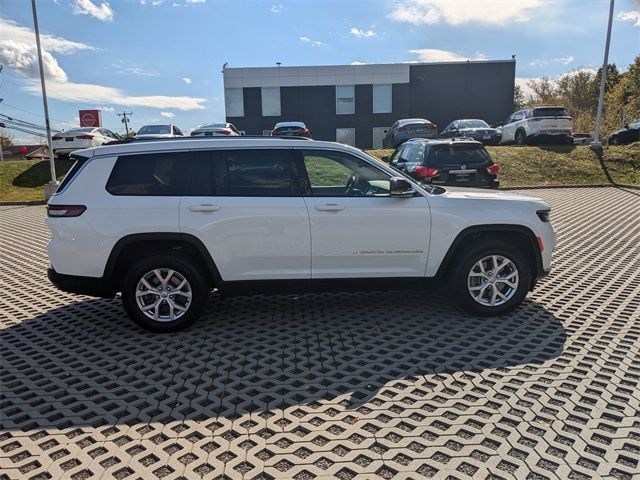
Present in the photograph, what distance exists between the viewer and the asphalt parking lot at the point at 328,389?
2.83 meters

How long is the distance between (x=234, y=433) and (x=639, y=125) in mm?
25791

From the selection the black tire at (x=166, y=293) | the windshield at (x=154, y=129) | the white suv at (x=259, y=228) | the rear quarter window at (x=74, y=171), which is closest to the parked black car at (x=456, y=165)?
the white suv at (x=259, y=228)

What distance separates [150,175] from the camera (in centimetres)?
465

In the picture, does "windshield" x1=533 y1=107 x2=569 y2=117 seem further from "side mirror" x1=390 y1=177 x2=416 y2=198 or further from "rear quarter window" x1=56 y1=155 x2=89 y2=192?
"rear quarter window" x1=56 y1=155 x2=89 y2=192

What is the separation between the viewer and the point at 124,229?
450 centimetres

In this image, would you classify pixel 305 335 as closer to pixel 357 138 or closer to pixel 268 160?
pixel 268 160

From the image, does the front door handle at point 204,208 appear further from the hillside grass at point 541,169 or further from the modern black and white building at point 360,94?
the modern black and white building at point 360,94

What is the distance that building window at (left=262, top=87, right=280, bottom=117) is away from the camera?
38.3m

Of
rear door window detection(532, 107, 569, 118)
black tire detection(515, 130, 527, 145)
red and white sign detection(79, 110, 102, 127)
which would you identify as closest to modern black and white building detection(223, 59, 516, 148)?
red and white sign detection(79, 110, 102, 127)

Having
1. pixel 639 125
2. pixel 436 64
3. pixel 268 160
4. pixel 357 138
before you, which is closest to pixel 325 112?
pixel 357 138

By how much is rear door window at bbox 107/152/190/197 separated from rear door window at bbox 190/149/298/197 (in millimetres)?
142

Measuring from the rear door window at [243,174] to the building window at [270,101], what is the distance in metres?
35.1

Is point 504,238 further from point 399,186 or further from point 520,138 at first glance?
point 520,138

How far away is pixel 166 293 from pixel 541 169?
16.9 meters
